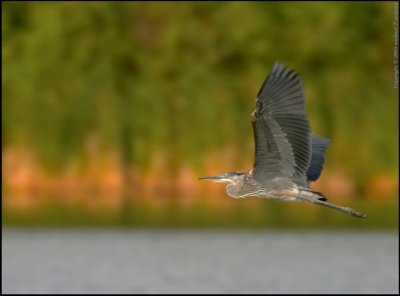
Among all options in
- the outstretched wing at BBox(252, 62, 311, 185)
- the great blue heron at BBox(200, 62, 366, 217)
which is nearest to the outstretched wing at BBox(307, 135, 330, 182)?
the great blue heron at BBox(200, 62, 366, 217)

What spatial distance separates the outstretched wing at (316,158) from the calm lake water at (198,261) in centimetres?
708

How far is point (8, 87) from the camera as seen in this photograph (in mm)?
25562

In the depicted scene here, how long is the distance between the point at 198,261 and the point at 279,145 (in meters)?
10.4

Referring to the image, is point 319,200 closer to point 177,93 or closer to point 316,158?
point 316,158

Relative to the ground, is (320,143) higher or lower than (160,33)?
lower

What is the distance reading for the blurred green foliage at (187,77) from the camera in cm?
2433

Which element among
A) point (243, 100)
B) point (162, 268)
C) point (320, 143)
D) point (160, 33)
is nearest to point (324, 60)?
point (243, 100)

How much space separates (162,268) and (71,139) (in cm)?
Result: 786

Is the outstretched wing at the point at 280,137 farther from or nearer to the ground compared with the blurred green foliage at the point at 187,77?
nearer to the ground

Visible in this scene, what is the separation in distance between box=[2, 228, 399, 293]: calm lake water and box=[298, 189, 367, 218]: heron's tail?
8.23 metres

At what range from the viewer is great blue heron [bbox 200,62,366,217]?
24.9 feet

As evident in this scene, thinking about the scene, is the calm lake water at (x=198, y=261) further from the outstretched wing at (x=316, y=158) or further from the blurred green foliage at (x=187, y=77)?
the outstretched wing at (x=316, y=158)

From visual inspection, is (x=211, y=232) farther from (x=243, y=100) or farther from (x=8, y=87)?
(x=8, y=87)

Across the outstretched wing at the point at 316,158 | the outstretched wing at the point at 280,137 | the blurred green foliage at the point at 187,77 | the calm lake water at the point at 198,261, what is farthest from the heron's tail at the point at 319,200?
the blurred green foliage at the point at 187,77
